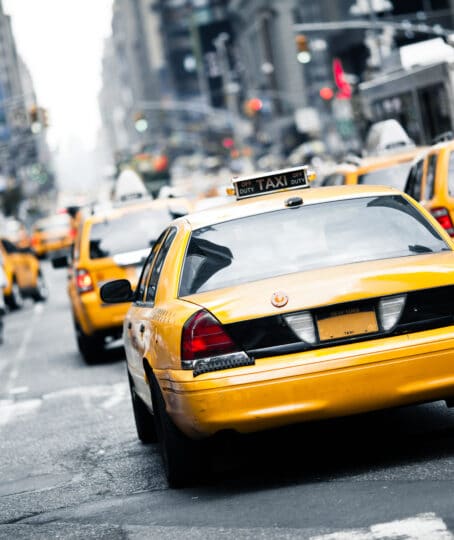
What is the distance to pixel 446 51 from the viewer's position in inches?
1061

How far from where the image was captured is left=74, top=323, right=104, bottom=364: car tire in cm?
1545

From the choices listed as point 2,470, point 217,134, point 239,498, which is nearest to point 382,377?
point 239,498

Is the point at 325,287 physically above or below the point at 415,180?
above

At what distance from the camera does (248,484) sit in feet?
23.1

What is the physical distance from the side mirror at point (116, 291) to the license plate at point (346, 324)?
2.44 m

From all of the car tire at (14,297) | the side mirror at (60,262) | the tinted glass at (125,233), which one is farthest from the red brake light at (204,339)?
the car tire at (14,297)

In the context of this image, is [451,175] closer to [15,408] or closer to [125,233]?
[125,233]

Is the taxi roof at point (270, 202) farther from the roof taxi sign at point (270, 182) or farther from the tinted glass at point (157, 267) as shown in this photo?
the roof taxi sign at point (270, 182)

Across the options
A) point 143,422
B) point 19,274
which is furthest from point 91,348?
A: point 19,274

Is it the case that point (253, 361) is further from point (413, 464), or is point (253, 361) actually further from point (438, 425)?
point (438, 425)

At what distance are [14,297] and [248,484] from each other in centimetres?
2470

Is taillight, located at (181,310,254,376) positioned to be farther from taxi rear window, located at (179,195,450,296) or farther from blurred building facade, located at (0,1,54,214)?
blurred building facade, located at (0,1,54,214)

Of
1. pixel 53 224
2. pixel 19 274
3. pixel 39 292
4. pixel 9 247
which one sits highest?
pixel 9 247

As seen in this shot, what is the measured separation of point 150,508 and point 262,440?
5.87 feet
